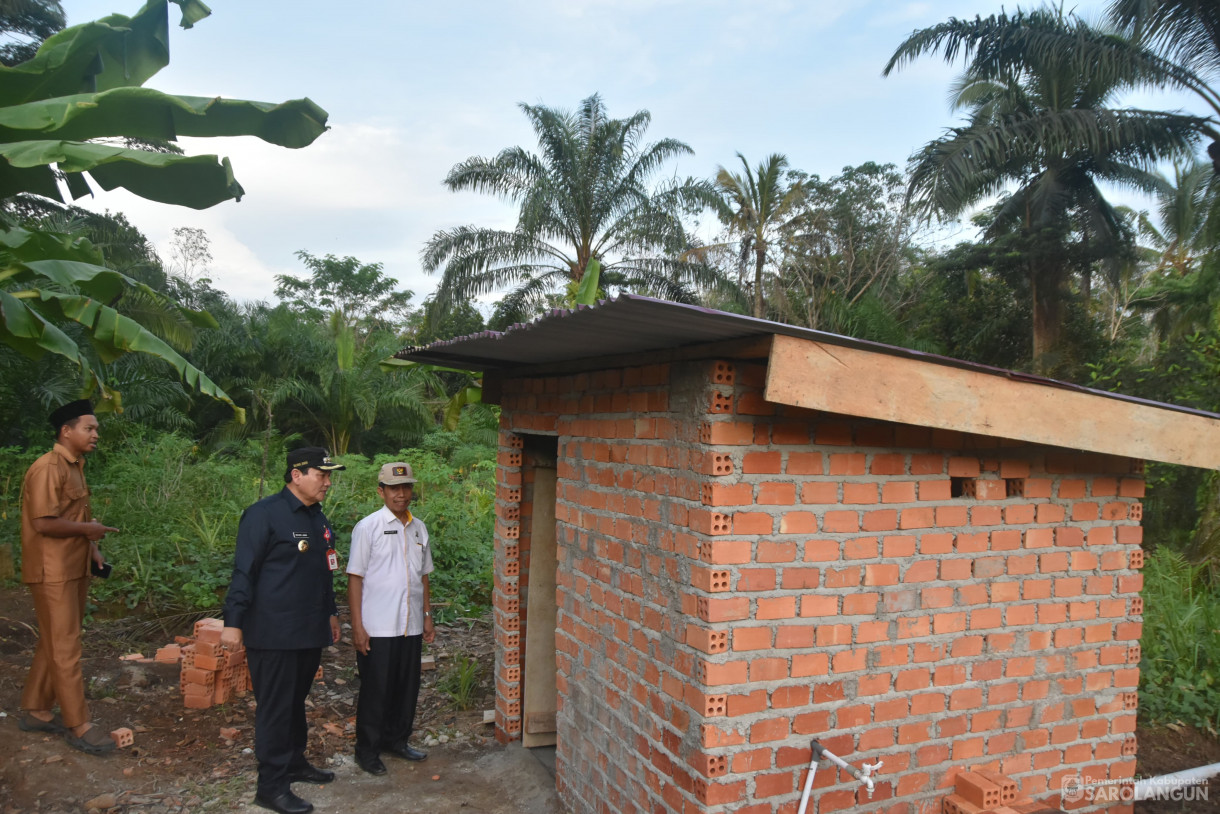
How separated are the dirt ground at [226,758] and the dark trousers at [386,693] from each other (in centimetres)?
16

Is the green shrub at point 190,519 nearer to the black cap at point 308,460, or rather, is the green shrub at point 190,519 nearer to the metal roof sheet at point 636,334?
the black cap at point 308,460

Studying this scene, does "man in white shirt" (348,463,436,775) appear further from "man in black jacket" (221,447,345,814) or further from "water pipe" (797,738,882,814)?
"water pipe" (797,738,882,814)

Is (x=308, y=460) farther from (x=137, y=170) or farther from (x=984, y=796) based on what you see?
(x=984, y=796)

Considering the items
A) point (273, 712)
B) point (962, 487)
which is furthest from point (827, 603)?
point (273, 712)

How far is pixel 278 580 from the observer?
4258 millimetres

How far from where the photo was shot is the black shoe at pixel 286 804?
13.7ft

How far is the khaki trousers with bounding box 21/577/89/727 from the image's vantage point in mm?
4512

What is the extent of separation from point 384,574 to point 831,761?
272 cm

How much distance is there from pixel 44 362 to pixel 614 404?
8.48m

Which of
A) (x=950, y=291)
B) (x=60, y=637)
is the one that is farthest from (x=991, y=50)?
(x=60, y=637)

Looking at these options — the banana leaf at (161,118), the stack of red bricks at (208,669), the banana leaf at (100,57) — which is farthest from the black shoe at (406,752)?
the banana leaf at (100,57)

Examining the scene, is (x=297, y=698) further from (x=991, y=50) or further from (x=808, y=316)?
(x=808, y=316)

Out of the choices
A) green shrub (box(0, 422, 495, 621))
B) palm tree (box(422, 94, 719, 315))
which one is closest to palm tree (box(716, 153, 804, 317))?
palm tree (box(422, 94, 719, 315))

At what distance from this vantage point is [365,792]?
4.51 metres
